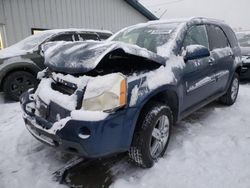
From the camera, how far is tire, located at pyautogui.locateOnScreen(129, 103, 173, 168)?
2729 mm

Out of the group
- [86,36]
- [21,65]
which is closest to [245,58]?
[86,36]

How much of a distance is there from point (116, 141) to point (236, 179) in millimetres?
1450

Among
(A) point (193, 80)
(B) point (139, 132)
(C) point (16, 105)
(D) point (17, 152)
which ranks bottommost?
(C) point (16, 105)

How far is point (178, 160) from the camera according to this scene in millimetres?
3164

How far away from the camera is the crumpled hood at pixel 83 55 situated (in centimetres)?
248

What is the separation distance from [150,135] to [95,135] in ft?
2.43

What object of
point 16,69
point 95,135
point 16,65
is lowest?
point 16,69

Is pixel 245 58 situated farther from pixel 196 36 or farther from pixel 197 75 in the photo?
pixel 197 75

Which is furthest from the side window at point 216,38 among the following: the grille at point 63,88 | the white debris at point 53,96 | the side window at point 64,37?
the side window at point 64,37

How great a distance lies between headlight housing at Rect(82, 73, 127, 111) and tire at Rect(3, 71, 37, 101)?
4005mm

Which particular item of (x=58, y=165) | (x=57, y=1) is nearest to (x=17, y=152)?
(x=58, y=165)

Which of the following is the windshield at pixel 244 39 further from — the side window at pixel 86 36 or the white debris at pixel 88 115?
the white debris at pixel 88 115

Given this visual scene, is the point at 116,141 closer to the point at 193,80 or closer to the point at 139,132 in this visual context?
the point at 139,132

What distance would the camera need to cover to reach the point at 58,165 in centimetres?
307
